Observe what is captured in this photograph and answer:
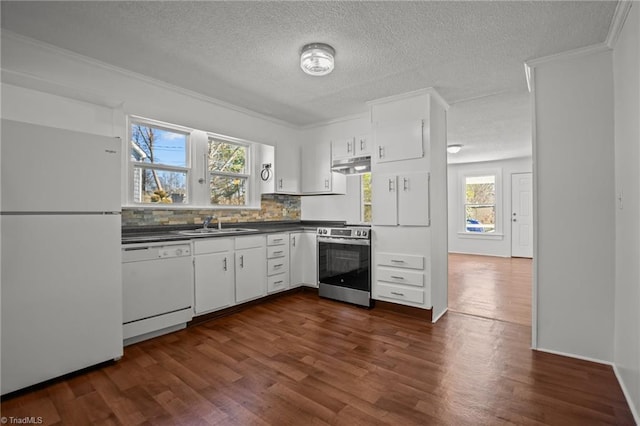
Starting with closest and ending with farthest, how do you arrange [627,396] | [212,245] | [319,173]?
[627,396] < [212,245] < [319,173]

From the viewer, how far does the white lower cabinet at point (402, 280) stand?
10.6 feet

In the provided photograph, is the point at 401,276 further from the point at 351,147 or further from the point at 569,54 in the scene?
the point at 569,54

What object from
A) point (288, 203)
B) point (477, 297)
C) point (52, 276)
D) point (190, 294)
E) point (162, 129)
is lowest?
point (477, 297)

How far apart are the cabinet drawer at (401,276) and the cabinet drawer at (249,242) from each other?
4.65 feet

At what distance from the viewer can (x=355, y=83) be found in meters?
3.12

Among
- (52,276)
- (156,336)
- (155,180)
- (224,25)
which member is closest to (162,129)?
(155,180)

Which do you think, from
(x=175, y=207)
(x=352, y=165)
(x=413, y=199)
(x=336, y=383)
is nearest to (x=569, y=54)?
(x=413, y=199)

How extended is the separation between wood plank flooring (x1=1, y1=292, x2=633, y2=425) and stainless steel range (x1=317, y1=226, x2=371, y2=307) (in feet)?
2.50

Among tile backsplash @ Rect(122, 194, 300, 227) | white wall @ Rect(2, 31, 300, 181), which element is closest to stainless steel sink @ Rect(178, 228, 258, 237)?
tile backsplash @ Rect(122, 194, 300, 227)

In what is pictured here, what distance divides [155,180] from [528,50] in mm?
3635

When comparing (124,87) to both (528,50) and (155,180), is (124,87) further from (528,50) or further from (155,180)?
(528,50)

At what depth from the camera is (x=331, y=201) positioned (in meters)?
4.78

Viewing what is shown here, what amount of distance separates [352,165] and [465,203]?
17.1ft

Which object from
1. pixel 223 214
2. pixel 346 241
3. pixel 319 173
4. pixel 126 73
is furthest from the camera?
pixel 319 173
